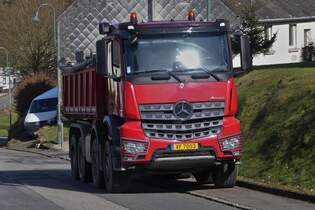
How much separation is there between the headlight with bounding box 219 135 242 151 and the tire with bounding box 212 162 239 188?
0.67 m

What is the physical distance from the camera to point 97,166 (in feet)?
57.7

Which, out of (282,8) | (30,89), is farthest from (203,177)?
(30,89)

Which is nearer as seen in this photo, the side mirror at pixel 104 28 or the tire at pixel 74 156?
the side mirror at pixel 104 28

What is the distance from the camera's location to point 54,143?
44.0 metres

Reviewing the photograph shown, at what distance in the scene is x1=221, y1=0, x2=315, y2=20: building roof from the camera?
52094mm

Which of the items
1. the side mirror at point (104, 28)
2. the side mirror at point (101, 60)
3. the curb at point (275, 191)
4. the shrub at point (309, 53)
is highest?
the shrub at point (309, 53)

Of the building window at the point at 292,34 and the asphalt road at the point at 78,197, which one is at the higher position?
the building window at the point at 292,34

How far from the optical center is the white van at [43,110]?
50562 mm

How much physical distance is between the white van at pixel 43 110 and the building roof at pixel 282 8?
11889 mm

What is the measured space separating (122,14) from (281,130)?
3547 centimetres

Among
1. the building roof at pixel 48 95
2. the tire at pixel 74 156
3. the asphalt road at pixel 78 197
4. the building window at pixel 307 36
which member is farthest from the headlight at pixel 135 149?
the building window at pixel 307 36

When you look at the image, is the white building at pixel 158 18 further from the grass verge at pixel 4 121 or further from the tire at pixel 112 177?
the tire at pixel 112 177

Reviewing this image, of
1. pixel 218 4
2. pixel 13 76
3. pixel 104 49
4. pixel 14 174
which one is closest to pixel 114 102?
pixel 104 49

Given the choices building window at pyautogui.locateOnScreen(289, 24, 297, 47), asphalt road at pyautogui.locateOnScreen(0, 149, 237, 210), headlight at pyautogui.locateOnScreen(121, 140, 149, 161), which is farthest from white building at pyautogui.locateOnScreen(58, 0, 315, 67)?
headlight at pyautogui.locateOnScreen(121, 140, 149, 161)
